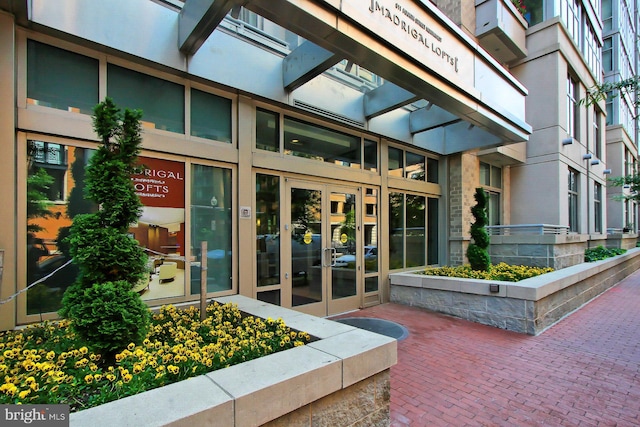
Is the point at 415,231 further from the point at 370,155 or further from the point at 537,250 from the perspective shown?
the point at 537,250

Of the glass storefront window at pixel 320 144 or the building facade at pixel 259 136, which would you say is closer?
the building facade at pixel 259 136

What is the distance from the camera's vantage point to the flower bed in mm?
2078

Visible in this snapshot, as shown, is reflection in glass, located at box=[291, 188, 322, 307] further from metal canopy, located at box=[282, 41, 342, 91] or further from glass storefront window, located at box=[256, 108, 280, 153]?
metal canopy, located at box=[282, 41, 342, 91]

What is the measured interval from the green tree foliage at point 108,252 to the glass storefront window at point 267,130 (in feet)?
9.72

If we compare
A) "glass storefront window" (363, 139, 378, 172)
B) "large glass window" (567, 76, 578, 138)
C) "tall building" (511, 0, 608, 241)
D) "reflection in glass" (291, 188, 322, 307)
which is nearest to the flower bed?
"reflection in glass" (291, 188, 322, 307)

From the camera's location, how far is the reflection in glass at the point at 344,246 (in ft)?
21.8

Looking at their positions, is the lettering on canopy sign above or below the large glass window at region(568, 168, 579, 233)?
above

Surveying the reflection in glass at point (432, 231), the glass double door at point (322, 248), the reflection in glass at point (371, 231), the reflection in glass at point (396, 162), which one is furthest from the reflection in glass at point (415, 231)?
the glass double door at point (322, 248)

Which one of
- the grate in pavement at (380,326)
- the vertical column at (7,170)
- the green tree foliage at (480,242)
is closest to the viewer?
the vertical column at (7,170)

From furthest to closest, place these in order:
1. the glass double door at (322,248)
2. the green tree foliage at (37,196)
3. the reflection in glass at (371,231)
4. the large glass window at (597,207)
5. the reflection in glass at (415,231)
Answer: the large glass window at (597,207)
the reflection in glass at (415,231)
the reflection in glass at (371,231)
the glass double door at (322,248)
the green tree foliage at (37,196)

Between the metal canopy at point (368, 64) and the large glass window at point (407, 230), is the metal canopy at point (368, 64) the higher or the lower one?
the higher one

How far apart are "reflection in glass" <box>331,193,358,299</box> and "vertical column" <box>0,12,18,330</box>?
15.1 ft

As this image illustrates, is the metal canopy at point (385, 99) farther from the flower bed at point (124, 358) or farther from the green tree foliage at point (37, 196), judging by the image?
the green tree foliage at point (37, 196)

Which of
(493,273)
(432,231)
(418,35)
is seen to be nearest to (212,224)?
(418,35)
